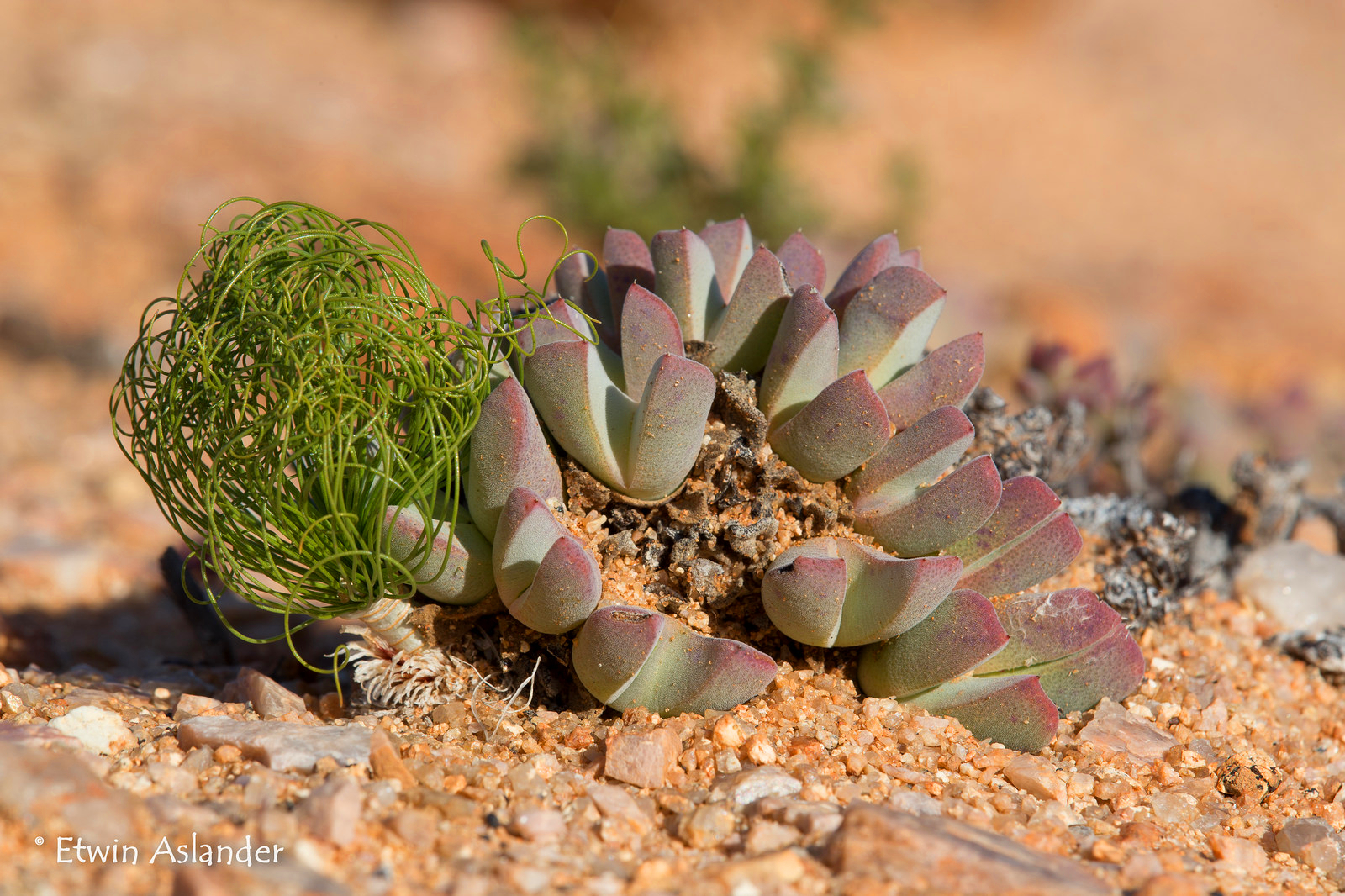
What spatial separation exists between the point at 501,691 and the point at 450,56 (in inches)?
672

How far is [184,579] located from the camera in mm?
3119

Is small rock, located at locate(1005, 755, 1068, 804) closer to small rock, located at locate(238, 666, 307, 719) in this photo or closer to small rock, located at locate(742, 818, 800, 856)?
small rock, located at locate(742, 818, 800, 856)

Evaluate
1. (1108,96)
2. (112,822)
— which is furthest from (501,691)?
(1108,96)

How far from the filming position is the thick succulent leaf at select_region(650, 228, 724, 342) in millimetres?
2695

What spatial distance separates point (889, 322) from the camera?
2.64m

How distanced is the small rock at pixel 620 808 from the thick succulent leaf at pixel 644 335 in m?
0.93

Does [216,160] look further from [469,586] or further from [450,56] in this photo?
[469,586]

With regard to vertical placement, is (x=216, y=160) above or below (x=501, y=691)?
above

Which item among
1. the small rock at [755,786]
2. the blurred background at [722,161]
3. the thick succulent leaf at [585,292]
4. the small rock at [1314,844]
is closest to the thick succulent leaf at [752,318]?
the thick succulent leaf at [585,292]

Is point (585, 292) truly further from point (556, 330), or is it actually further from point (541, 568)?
point (541, 568)

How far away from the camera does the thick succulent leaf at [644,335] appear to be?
2.44m

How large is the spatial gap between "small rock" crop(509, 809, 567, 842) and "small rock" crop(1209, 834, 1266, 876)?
52.6 inches

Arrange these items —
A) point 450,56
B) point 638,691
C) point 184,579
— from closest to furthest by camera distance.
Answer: point 638,691 < point 184,579 < point 450,56

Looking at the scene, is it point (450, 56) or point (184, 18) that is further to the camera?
point (450, 56)
